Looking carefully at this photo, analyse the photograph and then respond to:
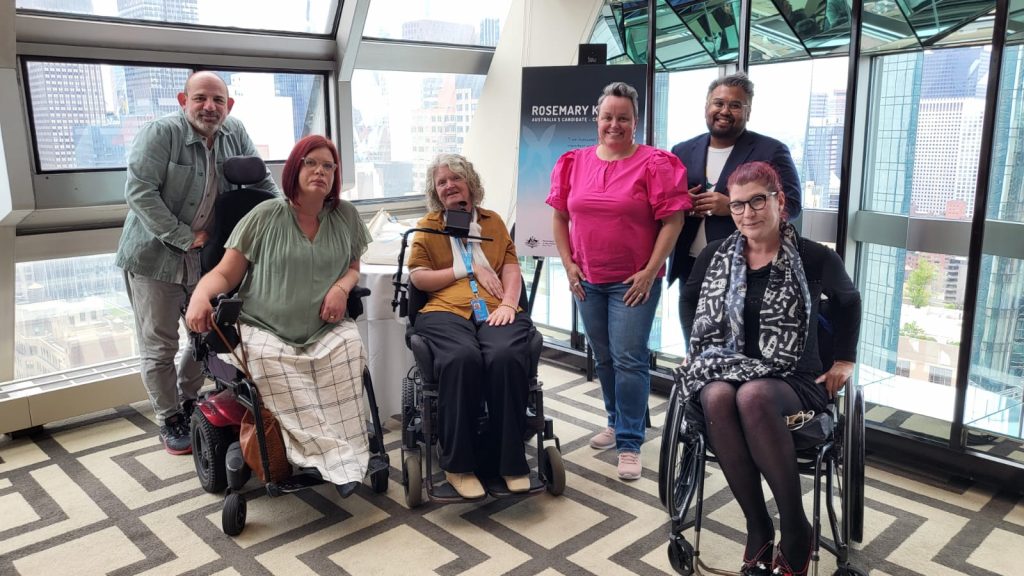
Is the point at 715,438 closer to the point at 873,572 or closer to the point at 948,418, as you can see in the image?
the point at 873,572

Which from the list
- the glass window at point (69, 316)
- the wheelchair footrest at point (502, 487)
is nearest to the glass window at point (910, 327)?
the wheelchair footrest at point (502, 487)

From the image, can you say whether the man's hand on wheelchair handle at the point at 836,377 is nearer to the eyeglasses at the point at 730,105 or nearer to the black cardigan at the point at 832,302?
the black cardigan at the point at 832,302

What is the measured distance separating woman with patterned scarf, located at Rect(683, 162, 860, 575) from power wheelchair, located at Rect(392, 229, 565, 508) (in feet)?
2.01

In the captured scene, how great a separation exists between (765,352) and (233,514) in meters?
1.77

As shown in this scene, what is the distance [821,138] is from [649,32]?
994 millimetres

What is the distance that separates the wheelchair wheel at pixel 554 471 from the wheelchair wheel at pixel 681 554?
0.60 meters

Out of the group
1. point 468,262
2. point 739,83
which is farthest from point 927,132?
point 468,262

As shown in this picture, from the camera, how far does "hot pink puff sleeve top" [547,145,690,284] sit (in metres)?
2.89

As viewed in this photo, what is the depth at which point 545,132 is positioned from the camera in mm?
3770

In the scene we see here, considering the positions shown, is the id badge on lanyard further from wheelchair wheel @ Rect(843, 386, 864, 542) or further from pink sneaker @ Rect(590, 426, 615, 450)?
wheelchair wheel @ Rect(843, 386, 864, 542)

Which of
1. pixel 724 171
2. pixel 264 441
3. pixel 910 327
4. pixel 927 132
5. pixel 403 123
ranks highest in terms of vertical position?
pixel 403 123

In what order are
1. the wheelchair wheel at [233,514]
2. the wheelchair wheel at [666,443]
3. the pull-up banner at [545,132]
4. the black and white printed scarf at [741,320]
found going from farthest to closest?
1. the pull-up banner at [545,132]
2. the wheelchair wheel at [233,514]
3. the wheelchair wheel at [666,443]
4. the black and white printed scarf at [741,320]

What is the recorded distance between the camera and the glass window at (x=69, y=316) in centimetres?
368

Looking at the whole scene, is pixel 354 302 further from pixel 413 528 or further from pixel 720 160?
pixel 720 160
